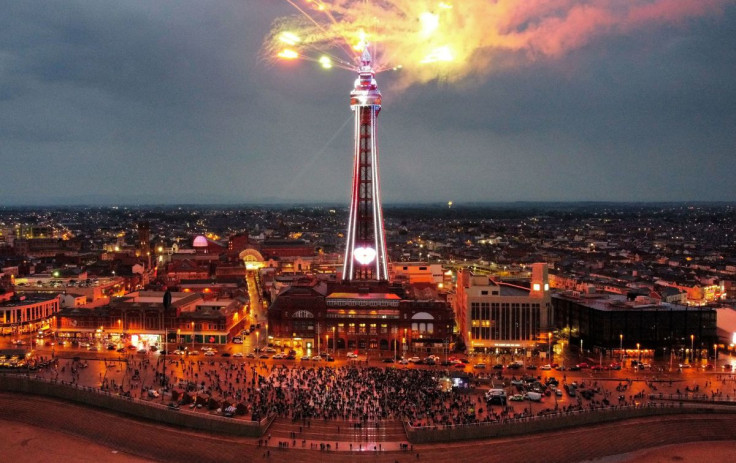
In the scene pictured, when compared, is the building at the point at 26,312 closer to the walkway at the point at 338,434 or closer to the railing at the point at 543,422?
the walkway at the point at 338,434

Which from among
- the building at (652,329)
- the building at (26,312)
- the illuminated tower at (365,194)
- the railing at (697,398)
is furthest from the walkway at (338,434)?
the building at (26,312)

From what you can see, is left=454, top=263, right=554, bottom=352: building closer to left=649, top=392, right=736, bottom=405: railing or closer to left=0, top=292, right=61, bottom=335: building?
left=649, top=392, right=736, bottom=405: railing

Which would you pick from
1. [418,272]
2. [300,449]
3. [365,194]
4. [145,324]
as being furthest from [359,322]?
[418,272]

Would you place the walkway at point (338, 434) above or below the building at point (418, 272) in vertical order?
below

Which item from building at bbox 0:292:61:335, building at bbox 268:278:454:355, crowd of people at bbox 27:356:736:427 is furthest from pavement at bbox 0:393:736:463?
building at bbox 0:292:61:335

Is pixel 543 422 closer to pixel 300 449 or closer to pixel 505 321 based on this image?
pixel 300 449
